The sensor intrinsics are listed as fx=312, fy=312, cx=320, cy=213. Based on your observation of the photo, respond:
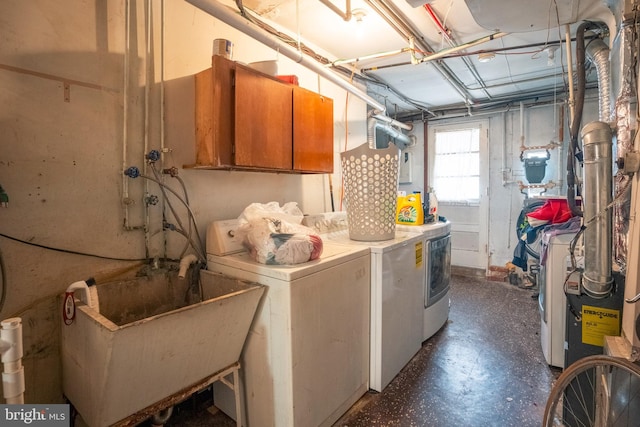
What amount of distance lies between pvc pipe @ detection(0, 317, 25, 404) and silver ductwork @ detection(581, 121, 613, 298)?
2.33 meters

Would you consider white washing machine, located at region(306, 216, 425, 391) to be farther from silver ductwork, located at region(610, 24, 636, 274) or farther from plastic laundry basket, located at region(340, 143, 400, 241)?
silver ductwork, located at region(610, 24, 636, 274)

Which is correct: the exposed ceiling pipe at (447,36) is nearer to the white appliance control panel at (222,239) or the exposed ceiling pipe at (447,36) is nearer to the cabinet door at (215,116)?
the cabinet door at (215,116)

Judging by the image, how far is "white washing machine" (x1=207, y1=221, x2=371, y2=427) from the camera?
4.66 ft

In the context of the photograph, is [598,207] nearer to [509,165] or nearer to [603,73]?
[603,73]

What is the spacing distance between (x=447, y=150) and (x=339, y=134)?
101 inches

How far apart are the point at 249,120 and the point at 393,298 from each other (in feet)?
4.63

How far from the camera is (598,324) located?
1624 millimetres

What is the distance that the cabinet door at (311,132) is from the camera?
84.0 inches

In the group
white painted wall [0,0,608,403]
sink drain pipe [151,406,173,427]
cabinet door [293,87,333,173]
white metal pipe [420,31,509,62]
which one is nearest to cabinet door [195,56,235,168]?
white painted wall [0,0,608,403]

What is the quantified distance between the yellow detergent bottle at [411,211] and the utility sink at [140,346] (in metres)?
1.62

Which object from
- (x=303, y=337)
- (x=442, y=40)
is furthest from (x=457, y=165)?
(x=303, y=337)

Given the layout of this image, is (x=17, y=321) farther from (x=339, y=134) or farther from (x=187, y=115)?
(x=339, y=134)

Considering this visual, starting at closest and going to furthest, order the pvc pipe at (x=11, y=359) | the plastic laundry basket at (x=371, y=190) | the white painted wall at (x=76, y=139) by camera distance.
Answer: the pvc pipe at (x=11, y=359) → the white painted wall at (x=76, y=139) → the plastic laundry basket at (x=371, y=190)

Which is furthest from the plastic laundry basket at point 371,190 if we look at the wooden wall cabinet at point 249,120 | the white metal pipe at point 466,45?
the white metal pipe at point 466,45
